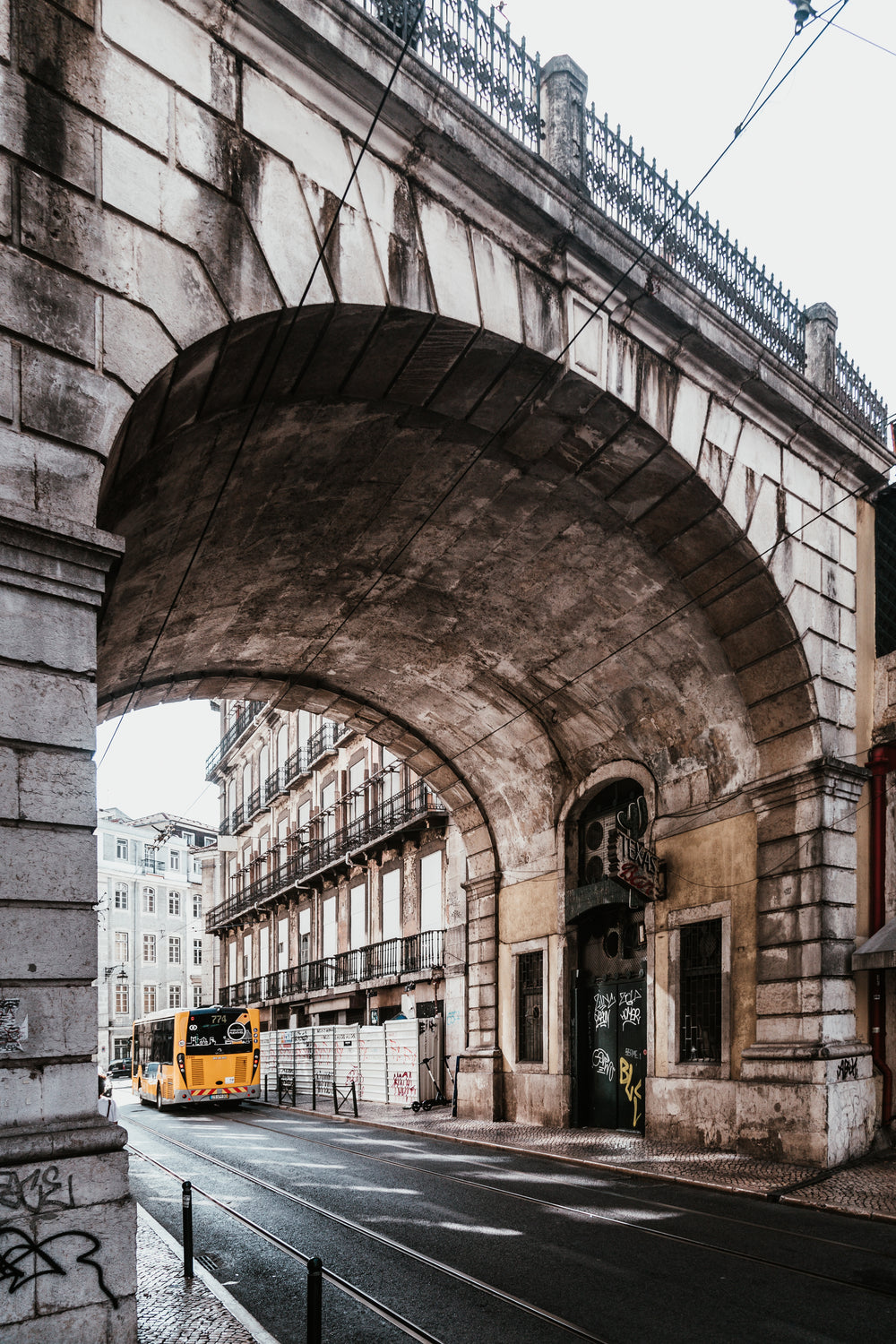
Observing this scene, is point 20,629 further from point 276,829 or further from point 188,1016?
point 276,829

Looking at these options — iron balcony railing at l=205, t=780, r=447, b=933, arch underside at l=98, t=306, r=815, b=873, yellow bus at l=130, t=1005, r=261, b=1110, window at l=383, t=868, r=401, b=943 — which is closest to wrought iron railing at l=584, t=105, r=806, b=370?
arch underside at l=98, t=306, r=815, b=873

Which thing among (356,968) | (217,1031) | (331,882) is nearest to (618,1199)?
(217,1031)

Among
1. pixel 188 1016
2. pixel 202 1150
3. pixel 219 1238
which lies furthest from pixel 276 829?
pixel 219 1238

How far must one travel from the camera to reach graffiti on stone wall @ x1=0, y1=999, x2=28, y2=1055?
5988mm

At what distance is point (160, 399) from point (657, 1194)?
911 cm

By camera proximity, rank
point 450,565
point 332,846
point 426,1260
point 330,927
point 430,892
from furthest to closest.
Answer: point 330,927
point 332,846
point 430,892
point 450,565
point 426,1260

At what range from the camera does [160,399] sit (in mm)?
8422

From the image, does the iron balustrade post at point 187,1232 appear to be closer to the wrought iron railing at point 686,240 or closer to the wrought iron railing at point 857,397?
the wrought iron railing at point 686,240

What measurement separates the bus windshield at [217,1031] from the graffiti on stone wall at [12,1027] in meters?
22.7

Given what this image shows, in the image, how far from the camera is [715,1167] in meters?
12.8

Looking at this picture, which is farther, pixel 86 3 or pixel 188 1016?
pixel 188 1016

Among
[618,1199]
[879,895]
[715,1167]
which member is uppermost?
[879,895]

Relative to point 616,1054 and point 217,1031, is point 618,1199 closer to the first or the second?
point 616,1054

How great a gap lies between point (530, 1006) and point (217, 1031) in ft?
38.0
